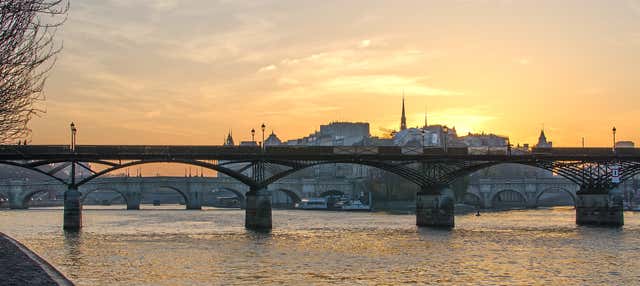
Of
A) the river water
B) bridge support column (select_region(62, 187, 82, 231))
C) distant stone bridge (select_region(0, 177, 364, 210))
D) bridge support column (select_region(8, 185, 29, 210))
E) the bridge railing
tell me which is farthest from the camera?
distant stone bridge (select_region(0, 177, 364, 210))

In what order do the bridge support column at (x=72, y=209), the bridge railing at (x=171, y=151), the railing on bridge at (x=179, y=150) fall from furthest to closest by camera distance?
1. the bridge support column at (x=72, y=209)
2. the railing on bridge at (x=179, y=150)
3. the bridge railing at (x=171, y=151)

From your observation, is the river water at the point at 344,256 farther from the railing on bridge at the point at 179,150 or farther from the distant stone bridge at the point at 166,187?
the distant stone bridge at the point at 166,187

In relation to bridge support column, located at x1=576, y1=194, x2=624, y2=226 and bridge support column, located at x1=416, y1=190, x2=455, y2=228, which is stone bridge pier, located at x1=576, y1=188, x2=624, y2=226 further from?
bridge support column, located at x1=416, y1=190, x2=455, y2=228

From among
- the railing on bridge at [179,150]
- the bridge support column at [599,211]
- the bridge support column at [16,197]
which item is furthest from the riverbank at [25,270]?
the bridge support column at [16,197]

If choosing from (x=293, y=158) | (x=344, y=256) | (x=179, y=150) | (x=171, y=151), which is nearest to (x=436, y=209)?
(x=293, y=158)

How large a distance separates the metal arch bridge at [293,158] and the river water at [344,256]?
7.06 metres

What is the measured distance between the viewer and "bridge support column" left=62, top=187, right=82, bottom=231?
91.5m

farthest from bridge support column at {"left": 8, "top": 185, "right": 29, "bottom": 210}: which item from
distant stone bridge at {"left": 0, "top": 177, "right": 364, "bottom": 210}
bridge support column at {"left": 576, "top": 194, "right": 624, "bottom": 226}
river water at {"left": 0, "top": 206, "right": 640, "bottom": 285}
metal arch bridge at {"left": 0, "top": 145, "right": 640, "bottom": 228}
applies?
bridge support column at {"left": 576, "top": 194, "right": 624, "bottom": 226}

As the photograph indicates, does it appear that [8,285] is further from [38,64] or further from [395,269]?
[395,269]

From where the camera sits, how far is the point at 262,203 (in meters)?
92.8

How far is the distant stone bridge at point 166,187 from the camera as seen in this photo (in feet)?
598

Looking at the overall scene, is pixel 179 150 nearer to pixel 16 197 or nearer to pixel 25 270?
pixel 25 270

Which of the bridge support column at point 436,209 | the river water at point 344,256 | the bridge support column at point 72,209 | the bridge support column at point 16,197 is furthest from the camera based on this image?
the bridge support column at point 16,197

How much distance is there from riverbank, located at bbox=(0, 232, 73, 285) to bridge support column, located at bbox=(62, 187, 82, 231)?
41.2 metres
